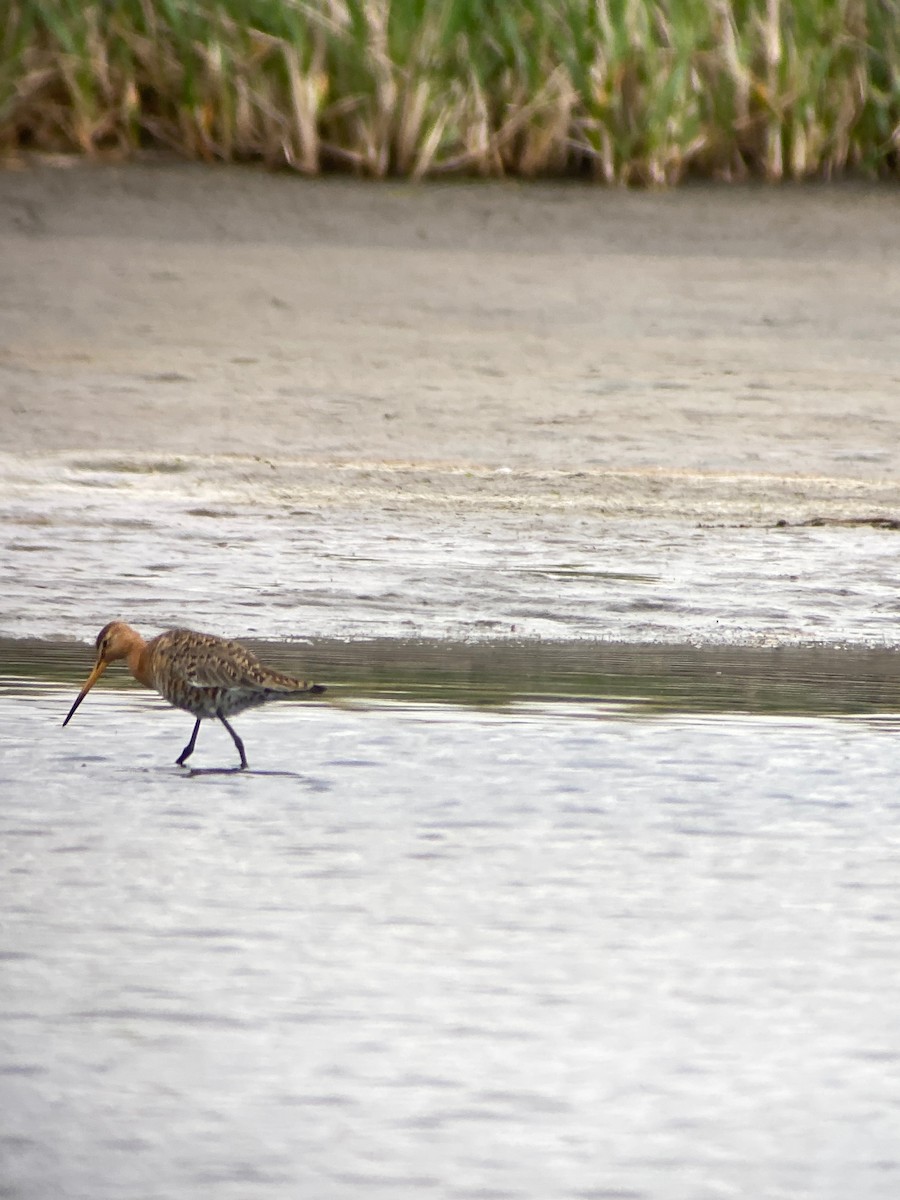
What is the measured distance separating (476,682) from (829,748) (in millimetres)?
1187

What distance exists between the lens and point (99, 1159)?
363 centimetres

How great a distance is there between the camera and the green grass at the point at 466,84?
13.4m

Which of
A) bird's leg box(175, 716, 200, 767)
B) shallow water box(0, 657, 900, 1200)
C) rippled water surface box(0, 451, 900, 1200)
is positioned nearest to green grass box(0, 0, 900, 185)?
rippled water surface box(0, 451, 900, 1200)

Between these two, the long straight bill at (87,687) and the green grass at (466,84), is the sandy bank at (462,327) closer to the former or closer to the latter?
the green grass at (466,84)

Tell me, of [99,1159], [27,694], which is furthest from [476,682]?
[99,1159]

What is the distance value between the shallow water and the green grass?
274 inches

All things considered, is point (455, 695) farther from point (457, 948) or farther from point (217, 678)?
point (457, 948)

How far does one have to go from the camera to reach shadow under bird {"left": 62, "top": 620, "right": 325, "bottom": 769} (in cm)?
626

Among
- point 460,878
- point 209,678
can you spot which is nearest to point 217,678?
point 209,678

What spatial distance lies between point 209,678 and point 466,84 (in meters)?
7.85

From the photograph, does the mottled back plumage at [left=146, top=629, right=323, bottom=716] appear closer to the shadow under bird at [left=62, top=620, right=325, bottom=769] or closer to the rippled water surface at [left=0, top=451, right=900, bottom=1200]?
the shadow under bird at [left=62, top=620, right=325, bottom=769]

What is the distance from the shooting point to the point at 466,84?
44.6 ft

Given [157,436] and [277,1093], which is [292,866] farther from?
[157,436]

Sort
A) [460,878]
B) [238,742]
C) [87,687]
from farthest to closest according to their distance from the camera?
[87,687]
[238,742]
[460,878]
